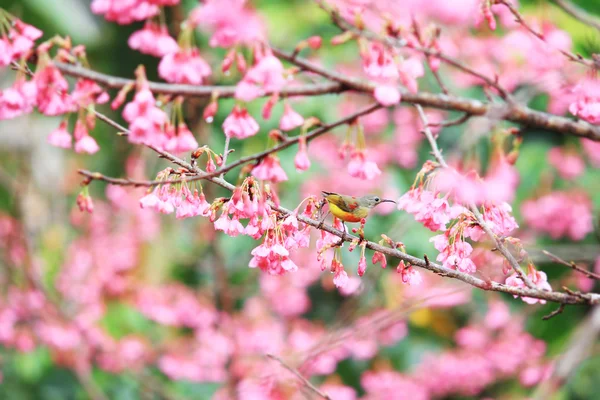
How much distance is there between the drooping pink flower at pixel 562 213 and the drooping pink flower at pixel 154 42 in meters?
3.21

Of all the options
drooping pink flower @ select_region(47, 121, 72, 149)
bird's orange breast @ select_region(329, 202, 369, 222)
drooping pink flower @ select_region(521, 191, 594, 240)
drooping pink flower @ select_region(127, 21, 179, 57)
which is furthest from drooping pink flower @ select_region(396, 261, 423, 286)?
drooping pink flower @ select_region(521, 191, 594, 240)

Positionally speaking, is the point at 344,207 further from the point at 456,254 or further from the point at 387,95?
the point at 387,95

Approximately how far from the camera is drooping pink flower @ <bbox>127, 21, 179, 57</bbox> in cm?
113

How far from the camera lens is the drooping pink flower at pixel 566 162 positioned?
395 cm

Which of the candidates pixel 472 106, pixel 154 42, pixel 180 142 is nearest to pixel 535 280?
pixel 472 106

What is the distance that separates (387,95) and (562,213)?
3.18m

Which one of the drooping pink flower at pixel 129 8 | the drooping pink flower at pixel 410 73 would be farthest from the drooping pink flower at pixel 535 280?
the drooping pink flower at pixel 129 8

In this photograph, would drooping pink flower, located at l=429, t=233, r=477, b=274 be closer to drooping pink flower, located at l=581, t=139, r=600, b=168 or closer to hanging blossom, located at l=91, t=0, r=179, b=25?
hanging blossom, located at l=91, t=0, r=179, b=25

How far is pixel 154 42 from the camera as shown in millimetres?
1145

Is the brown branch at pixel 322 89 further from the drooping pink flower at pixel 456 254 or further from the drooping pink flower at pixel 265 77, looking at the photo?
the drooping pink flower at pixel 456 254

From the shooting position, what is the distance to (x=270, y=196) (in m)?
1.32

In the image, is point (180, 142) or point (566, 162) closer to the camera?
point (180, 142)

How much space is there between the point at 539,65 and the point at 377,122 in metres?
1.32

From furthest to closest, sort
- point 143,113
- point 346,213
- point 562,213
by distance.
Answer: point 562,213, point 346,213, point 143,113
